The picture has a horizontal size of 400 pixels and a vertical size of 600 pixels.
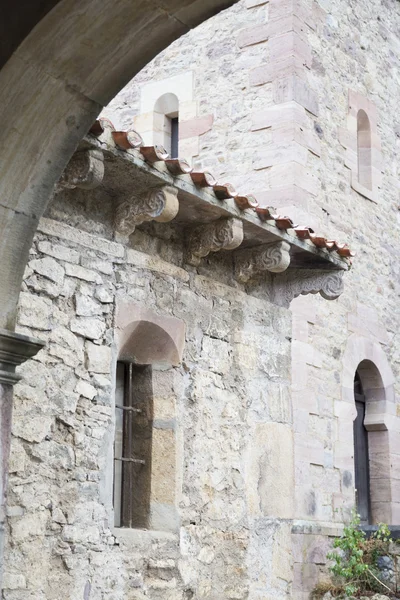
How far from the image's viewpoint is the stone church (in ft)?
16.6

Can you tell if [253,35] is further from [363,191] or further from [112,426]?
[112,426]

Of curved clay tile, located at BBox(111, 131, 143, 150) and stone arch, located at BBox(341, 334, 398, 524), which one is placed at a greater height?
curved clay tile, located at BBox(111, 131, 143, 150)

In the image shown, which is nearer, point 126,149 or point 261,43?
point 126,149

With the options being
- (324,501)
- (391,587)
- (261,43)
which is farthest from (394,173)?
(391,587)

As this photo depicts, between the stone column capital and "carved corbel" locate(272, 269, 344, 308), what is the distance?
356 centimetres

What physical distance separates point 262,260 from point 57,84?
125 inches

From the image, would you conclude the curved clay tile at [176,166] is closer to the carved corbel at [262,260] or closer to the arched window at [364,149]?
the carved corbel at [262,260]

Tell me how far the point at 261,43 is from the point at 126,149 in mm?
5359

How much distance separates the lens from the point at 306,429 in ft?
29.7

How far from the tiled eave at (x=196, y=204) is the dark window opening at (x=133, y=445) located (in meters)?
1.05

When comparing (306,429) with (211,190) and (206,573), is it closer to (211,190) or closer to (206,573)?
(206,573)

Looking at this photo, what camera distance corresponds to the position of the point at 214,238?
6086 millimetres

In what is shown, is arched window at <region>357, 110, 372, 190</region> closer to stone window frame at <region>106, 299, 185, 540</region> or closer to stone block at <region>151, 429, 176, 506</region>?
stone window frame at <region>106, 299, 185, 540</region>

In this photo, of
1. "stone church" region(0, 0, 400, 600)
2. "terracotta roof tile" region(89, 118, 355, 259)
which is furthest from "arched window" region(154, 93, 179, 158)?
"terracotta roof tile" region(89, 118, 355, 259)
